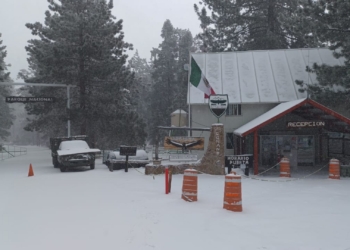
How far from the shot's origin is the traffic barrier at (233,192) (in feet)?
30.7

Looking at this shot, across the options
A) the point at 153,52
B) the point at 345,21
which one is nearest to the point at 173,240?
the point at 345,21

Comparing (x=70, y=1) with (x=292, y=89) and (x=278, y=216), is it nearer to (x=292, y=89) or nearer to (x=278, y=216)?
(x=292, y=89)

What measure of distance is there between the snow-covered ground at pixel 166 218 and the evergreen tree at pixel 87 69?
1479cm

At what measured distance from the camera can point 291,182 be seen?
15938 millimetres

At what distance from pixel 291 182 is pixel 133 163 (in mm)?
8970

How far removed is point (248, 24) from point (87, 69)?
69.5 ft

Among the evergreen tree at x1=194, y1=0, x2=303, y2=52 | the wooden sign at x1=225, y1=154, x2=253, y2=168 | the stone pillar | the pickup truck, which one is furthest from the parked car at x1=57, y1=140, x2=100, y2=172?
the evergreen tree at x1=194, y1=0, x2=303, y2=52

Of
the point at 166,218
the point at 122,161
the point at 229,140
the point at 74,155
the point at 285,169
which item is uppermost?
the point at 229,140

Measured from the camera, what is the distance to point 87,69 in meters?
27.8

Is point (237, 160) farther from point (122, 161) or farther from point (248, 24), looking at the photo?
point (248, 24)

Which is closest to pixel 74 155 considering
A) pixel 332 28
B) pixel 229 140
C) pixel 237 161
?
pixel 237 161

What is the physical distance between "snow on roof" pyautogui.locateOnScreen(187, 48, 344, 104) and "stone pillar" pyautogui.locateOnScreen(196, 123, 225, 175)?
7832mm

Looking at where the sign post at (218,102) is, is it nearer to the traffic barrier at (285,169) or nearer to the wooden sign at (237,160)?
the wooden sign at (237,160)

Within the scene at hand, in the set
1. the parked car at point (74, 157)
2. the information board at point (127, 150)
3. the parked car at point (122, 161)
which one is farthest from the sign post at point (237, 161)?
the parked car at point (74, 157)
